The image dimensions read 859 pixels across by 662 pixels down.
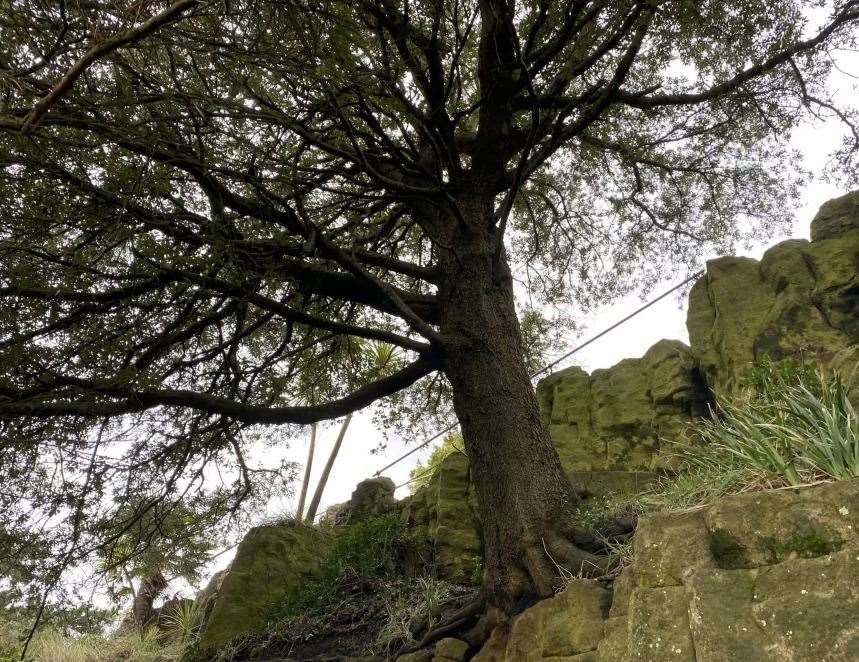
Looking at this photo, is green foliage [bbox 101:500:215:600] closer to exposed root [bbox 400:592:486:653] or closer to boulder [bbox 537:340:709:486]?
exposed root [bbox 400:592:486:653]

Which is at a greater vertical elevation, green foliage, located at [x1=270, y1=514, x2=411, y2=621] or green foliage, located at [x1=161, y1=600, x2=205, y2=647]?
green foliage, located at [x1=161, y1=600, x2=205, y2=647]

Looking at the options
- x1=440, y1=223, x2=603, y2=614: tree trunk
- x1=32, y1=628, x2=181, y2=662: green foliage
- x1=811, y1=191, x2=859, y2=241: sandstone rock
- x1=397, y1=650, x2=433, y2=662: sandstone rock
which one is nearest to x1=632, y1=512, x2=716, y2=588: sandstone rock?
x1=440, y1=223, x2=603, y2=614: tree trunk

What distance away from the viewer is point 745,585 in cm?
239

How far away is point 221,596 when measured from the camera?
6.82 meters

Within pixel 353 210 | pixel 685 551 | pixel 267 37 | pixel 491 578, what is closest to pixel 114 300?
pixel 267 37

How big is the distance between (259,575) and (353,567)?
1175 mm

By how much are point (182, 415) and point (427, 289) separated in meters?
4.66

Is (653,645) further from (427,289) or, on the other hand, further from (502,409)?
(427,289)

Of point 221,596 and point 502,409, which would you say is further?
point 221,596

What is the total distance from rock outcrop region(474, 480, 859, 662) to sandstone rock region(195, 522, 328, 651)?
478 cm

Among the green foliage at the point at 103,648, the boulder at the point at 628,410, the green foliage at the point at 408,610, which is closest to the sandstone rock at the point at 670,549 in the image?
the green foliage at the point at 408,610

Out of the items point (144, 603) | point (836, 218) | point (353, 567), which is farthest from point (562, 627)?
point (144, 603)

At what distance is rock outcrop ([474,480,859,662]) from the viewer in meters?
2.13

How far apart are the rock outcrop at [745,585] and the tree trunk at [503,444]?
3.15 feet
